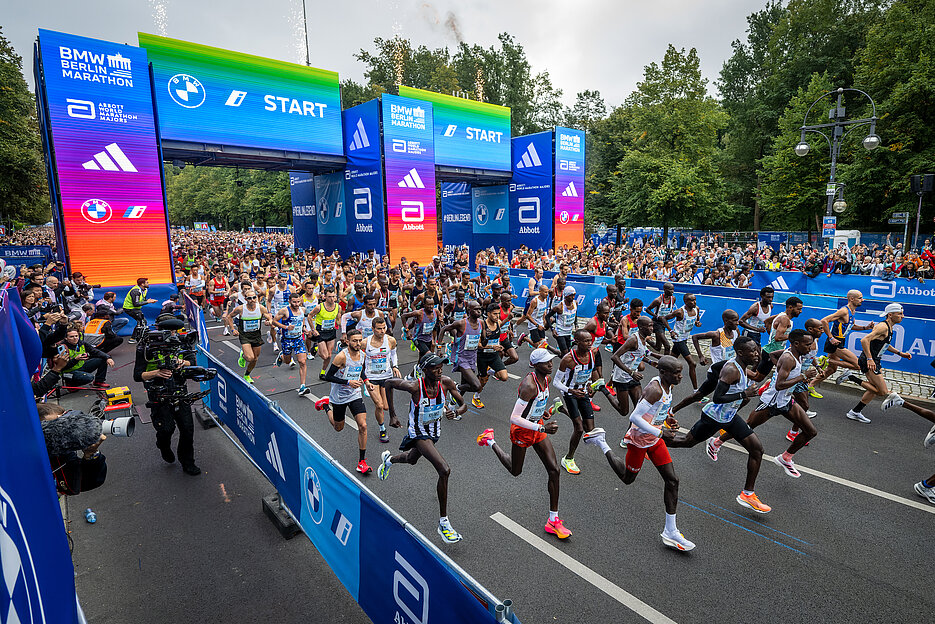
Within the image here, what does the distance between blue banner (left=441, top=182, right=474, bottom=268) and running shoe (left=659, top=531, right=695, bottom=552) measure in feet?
99.3

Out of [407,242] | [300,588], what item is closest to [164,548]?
[300,588]

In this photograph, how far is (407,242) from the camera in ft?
86.1

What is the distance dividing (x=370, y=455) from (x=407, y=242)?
1953 centimetres

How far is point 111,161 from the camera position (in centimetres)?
1711

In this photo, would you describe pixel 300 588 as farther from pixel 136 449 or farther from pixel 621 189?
pixel 621 189

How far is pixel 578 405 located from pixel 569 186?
27078mm

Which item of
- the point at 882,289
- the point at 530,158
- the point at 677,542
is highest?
the point at 530,158

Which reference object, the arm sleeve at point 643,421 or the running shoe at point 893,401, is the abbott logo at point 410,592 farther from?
the running shoe at point 893,401

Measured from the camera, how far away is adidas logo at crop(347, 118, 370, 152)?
990 inches

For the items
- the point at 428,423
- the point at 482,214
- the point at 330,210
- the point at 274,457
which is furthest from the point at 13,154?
the point at 428,423

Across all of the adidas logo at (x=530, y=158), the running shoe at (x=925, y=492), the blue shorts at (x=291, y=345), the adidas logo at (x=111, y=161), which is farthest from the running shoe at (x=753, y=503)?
the adidas logo at (x=530, y=158)

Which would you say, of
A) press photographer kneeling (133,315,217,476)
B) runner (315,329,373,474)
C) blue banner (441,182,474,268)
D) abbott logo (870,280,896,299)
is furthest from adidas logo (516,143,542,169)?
press photographer kneeling (133,315,217,476)

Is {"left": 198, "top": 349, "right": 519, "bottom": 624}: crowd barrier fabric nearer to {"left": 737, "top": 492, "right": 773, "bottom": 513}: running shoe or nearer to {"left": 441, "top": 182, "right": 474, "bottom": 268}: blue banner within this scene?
{"left": 737, "top": 492, "right": 773, "bottom": 513}: running shoe

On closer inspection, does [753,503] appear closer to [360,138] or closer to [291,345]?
[291,345]
